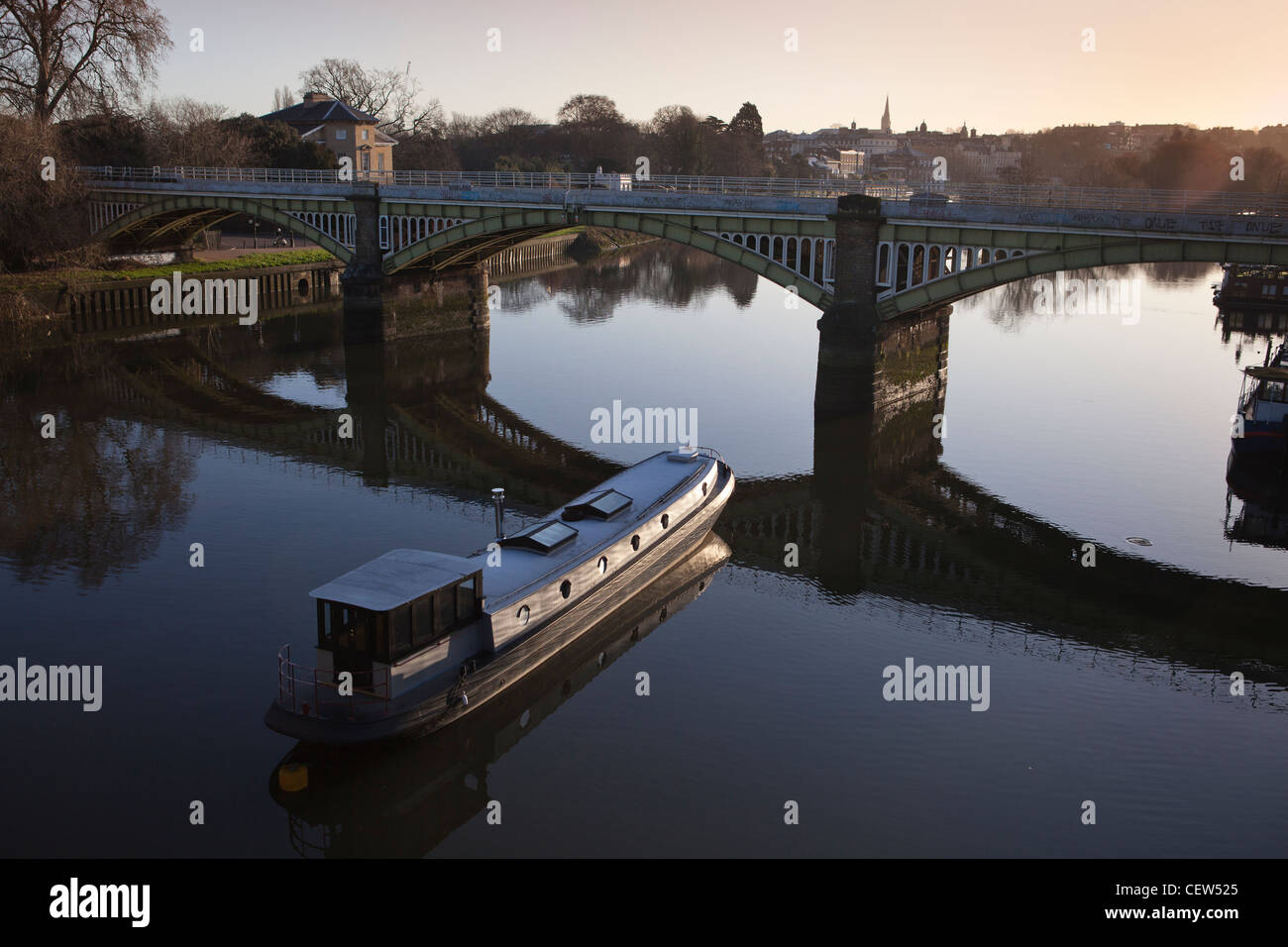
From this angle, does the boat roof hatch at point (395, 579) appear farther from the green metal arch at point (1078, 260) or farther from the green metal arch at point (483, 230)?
the green metal arch at point (483, 230)

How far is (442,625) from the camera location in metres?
19.5

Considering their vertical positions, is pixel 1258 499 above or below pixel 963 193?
below

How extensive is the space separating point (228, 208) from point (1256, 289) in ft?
219

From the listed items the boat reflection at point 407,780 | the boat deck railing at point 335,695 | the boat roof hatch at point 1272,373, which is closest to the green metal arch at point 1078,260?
the boat roof hatch at point 1272,373

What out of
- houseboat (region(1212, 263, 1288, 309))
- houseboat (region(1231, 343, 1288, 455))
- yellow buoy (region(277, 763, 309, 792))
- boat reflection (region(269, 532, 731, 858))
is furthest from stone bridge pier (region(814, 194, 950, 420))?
houseboat (region(1212, 263, 1288, 309))

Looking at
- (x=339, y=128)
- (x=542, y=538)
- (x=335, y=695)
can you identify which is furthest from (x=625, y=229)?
(x=339, y=128)

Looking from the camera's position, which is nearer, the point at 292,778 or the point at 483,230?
the point at 292,778

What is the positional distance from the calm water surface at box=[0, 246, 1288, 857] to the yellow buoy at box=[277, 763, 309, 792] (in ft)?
1.39

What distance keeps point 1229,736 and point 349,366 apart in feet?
143

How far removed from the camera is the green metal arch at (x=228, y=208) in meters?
60.2

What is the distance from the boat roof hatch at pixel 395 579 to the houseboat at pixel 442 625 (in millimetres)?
22

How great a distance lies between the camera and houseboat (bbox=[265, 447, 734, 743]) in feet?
60.3

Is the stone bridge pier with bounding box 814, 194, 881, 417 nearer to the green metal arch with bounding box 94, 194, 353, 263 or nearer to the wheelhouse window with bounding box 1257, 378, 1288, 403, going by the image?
the wheelhouse window with bounding box 1257, 378, 1288, 403

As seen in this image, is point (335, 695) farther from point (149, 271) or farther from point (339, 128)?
point (339, 128)
